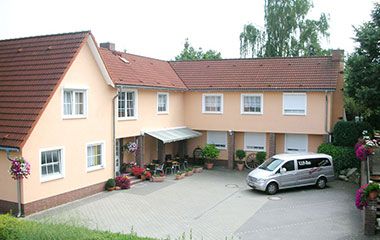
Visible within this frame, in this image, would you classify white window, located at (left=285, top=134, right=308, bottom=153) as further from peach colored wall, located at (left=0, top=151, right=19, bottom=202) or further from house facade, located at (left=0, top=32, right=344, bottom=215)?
peach colored wall, located at (left=0, top=151, right=19, bottom=202)

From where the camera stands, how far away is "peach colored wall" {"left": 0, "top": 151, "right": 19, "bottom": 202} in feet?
54.9

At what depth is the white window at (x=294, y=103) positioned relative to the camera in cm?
2704

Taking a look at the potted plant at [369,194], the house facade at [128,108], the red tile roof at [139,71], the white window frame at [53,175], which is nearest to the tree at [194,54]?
the house facade at [128,108]

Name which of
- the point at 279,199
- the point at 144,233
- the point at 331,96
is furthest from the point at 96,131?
the point at 331,96

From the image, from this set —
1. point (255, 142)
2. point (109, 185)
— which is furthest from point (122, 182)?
point (255, 142)

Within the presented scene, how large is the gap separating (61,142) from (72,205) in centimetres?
311

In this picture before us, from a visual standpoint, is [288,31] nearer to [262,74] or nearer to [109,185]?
[262,74]

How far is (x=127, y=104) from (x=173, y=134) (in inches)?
185

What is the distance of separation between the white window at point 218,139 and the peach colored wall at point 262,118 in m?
0.95

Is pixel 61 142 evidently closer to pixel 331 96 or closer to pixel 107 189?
pixel 107 189

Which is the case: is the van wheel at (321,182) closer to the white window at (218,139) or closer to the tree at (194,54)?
the white window at (218,139)

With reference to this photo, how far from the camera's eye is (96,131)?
21.1 m

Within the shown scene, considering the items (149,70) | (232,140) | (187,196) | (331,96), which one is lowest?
(187,196)

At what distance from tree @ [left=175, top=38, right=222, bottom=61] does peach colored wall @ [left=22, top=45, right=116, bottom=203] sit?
34.6 metres
